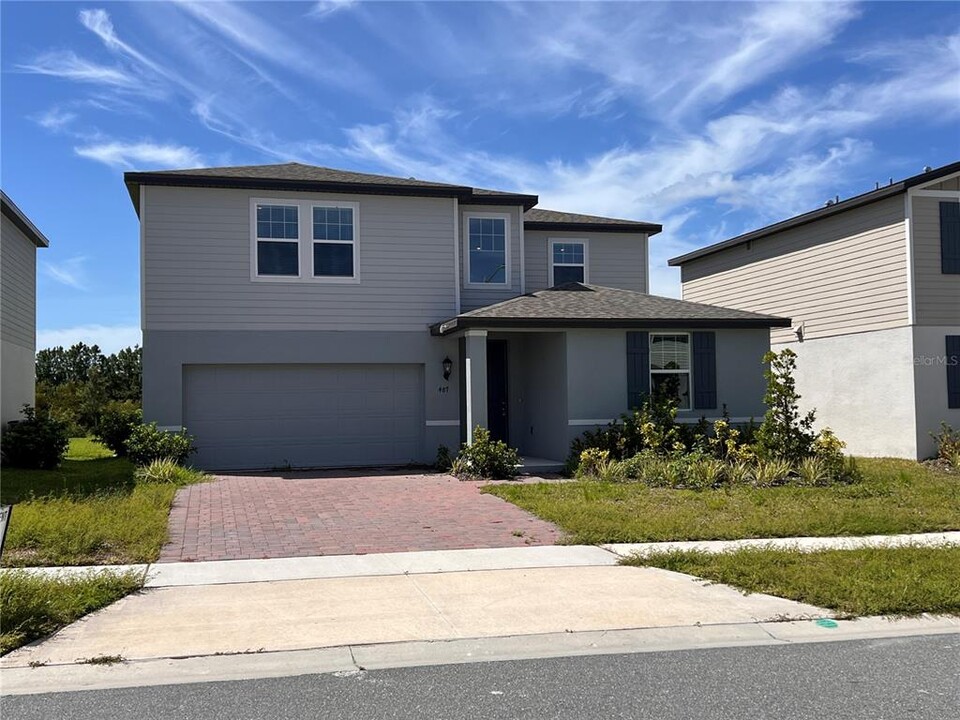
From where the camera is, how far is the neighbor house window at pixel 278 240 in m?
17.3

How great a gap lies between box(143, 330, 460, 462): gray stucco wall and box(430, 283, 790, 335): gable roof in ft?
2.41

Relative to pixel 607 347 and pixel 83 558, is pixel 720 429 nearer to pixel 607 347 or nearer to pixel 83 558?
pixel 607 347

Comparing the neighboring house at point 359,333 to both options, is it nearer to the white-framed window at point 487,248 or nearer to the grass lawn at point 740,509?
the white-framed window at point 487,248

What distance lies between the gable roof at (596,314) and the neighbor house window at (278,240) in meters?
3.20

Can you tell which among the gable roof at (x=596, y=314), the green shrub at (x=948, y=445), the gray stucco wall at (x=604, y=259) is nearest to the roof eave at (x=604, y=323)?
the gable roof at (x=596, y=314)

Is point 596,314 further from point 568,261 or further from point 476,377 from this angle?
point 568,261

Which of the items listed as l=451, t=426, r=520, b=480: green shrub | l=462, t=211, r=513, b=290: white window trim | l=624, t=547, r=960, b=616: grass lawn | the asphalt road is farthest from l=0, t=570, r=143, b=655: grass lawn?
l=462, t=211, r=513, b=290: white window trim

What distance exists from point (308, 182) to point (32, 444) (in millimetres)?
7469

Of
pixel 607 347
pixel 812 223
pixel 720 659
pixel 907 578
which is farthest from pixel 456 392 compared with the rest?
pixel 720 659

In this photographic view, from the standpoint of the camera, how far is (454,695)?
205 inches

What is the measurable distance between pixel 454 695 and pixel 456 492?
8.59m

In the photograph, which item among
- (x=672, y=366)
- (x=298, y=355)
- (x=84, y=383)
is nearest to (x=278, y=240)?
(x=298, y=355)

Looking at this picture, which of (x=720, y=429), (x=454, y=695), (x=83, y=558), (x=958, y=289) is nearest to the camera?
(x=454, y=695)

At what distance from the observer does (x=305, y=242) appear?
1744cm
